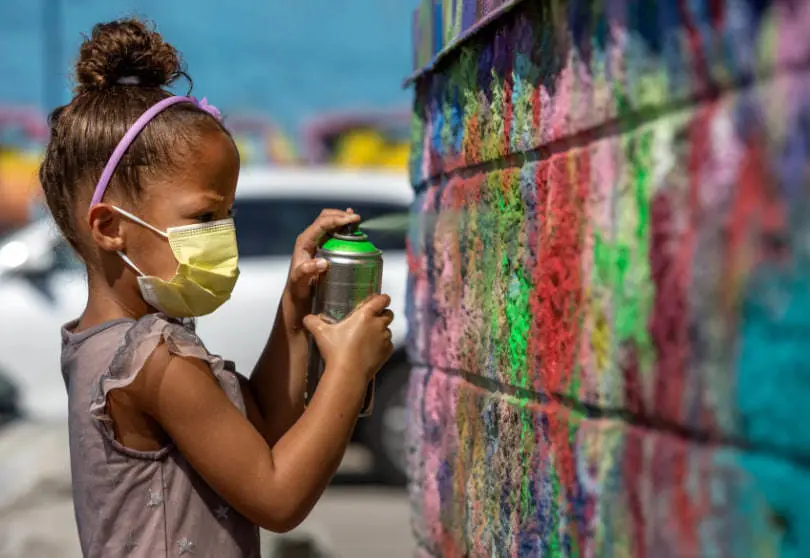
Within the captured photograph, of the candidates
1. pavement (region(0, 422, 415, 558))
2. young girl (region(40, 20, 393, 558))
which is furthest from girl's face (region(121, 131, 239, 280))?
pavement (region(0, 422, 415, 558))

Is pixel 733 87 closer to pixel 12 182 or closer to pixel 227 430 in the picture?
pixel 227 430

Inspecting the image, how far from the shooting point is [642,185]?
1.34 meters

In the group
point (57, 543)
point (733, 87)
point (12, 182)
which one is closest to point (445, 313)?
point (733, 87)

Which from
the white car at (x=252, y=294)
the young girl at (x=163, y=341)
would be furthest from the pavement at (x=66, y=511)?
the young girl at (x=163, y=341)

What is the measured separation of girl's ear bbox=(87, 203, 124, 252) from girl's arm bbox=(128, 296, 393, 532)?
274 millimetres

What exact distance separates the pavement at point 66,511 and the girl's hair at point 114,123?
2.41 meters

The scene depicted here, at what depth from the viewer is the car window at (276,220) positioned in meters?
7.09

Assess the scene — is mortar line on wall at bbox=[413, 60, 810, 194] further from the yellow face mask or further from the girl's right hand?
the yellow face mask

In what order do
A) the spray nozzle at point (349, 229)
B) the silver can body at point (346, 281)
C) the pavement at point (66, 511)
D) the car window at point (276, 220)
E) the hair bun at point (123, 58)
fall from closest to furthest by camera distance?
the silver can body at point (346, 281)
the spray nozzle at point (349, 229)
the hair bun at point (123, 58)
the pavement at point (66, 511)
the car window at point (276, 220)

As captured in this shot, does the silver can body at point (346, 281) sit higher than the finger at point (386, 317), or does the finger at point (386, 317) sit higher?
the silver can body at point (346, 281)

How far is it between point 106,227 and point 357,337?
0.52 meters

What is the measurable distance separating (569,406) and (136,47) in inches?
46.3

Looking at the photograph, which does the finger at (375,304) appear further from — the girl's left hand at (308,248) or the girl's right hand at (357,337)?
the girl's left hand at (308,248)

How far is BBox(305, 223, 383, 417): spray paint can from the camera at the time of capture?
6.68 ft
